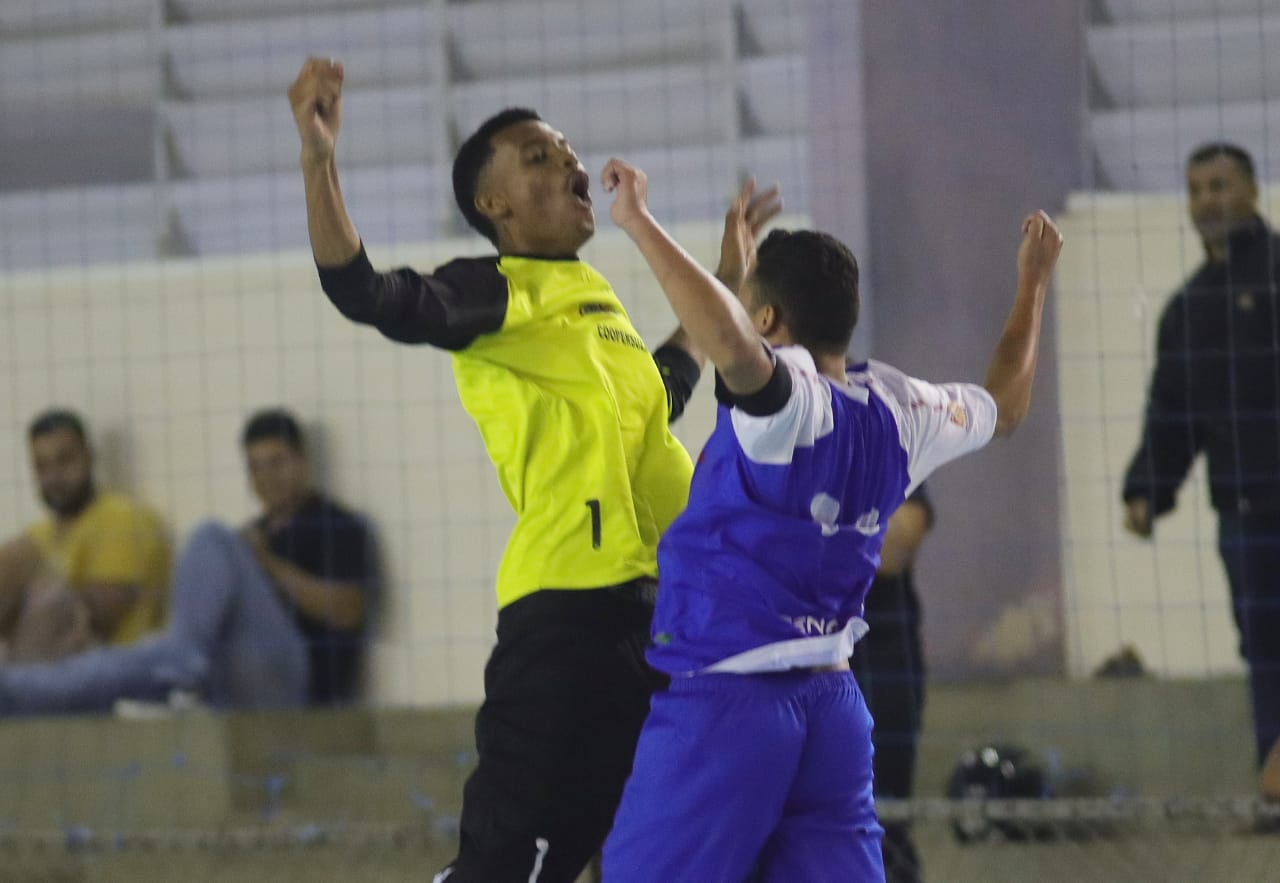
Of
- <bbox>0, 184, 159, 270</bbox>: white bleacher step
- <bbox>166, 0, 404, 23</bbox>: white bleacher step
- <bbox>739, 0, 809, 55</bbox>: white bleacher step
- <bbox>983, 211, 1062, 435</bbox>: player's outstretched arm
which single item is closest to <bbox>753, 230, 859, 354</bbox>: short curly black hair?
<bbox>983, 211, 1062, 435</bbox>: player's outstretched arm

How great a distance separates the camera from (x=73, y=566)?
626 centimetres

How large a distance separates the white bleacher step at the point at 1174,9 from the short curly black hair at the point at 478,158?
318 cm

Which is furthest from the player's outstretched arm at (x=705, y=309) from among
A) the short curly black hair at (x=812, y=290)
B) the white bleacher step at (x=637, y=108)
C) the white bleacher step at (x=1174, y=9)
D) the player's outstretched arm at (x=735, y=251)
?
the white bleacher step at (x=637, y=108)

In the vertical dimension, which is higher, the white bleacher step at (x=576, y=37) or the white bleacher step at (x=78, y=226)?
the white bleacher step at (x=576, y=37)

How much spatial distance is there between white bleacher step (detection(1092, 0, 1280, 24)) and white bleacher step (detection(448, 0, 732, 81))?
1261 mm

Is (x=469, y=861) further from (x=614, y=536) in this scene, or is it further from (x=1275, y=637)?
(x=1275, y=637)

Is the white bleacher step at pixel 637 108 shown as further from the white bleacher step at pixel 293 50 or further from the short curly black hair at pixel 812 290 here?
the short curly black hair at pixel 812 290

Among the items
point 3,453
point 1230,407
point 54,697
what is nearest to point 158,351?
point 3,453

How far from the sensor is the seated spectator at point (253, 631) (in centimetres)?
600

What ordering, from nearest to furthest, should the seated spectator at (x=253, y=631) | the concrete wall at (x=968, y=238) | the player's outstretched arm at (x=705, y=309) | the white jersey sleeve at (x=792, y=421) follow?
the player's outstretched arm at (x=705, y=309) < the white jersey sleeve at (x=792, y=421) < the concrete wall at (x=968, y=238) < the seated spectator at (x=253, y=631)

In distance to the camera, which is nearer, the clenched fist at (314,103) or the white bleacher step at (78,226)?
the clenched fist at (314,103)

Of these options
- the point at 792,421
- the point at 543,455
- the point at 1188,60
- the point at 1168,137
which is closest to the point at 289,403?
the point at 1168,137

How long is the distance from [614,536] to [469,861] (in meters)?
0.52

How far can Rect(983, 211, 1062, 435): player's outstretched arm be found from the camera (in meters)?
2.87
